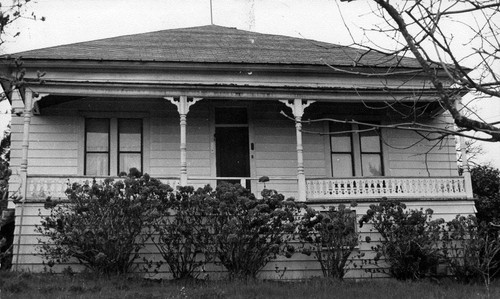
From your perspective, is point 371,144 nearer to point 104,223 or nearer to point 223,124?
point 223,124

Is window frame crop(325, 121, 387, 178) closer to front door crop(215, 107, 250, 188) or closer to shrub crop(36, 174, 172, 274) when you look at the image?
front door crop(215, 107, 250, 188)

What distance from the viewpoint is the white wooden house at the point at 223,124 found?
53.6 ft

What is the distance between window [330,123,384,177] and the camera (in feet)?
61.1

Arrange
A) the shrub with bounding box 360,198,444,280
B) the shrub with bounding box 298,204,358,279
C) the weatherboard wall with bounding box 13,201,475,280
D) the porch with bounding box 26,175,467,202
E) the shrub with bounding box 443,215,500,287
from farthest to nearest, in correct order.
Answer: the porch with bounding box 26,175,467,202 < the shrub with bounding box 360,198,444,280 < the shrub with bounding box 298,204,358,279 < the weatherboard wall with bounding box 13,201,475,280 < the shrub with bounding box 443,215,500,287

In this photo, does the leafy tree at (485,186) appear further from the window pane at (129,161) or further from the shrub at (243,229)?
the window pane at (129,161)

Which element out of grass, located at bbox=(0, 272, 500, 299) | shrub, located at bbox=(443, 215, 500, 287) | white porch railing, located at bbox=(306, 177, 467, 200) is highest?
white porch railing, located at bbox=(306, 177, 467, 200)

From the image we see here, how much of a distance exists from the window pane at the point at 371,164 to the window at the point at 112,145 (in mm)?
6260

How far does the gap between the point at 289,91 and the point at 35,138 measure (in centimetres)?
671

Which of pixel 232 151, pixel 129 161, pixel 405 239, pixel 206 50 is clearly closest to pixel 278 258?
pixel 405 239

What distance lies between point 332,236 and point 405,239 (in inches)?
64.9

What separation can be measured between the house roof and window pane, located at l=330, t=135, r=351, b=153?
2.08 m

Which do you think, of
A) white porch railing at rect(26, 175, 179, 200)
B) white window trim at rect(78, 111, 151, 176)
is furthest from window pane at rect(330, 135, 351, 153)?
white porch railing at rect(26, 175, 179, 200)

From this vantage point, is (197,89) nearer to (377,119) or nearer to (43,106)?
(43,106)

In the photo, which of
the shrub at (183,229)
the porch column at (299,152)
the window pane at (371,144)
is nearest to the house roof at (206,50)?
the porch column at (299,152)
